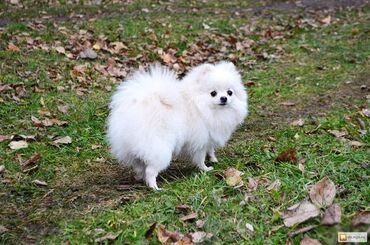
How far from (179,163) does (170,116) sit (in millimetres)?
969

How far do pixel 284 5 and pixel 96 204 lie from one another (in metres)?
9.91

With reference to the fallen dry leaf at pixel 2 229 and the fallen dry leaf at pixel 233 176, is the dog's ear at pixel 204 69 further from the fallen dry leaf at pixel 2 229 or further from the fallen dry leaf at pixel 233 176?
the fallen dry leaf at pixel 2 229

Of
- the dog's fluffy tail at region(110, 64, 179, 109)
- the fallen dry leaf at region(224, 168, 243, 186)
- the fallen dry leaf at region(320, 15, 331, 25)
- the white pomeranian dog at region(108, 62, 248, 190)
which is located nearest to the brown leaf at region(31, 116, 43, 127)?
the white pomeranian dog at region(108, 62, 248, 190)

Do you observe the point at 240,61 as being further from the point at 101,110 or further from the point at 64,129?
the point at 64,129

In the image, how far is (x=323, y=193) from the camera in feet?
11.5

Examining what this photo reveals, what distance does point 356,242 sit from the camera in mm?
2805

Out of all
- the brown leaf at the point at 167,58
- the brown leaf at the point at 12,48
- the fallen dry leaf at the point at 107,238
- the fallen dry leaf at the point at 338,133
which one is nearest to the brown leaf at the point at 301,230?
the fallen dry leaf at the point at 107,238

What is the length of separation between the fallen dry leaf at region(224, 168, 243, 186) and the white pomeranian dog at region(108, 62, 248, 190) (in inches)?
17.1

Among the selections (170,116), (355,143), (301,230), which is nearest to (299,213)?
(301,230)

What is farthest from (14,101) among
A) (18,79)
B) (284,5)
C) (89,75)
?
(284,5)

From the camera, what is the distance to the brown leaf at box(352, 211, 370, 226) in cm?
302

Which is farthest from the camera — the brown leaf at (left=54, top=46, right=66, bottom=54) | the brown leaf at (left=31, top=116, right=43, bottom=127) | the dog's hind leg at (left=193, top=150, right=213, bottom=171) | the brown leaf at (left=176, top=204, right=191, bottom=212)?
the brown leaf at (left=54, top=46, right=66, bottom=54)

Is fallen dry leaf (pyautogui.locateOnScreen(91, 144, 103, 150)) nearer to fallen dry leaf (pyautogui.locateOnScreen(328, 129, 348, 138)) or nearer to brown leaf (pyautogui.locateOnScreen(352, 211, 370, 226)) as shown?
fallen dry leaf (pyautogui.locateOnScreen(328, 129, 348, 138))

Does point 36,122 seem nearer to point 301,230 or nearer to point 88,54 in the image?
point 88,54
